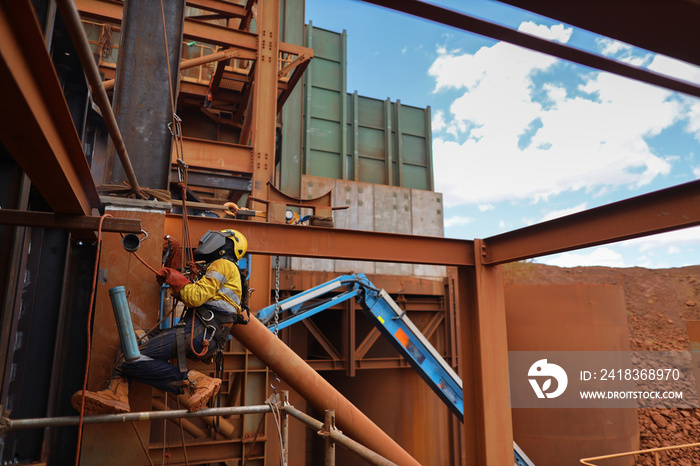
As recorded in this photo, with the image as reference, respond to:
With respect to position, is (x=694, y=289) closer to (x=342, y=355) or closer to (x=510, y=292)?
(x=510, y=292)

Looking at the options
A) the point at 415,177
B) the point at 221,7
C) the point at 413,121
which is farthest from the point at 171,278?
the point at 413,121

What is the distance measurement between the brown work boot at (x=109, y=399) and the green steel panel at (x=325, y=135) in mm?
16737

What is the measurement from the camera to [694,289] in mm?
32031

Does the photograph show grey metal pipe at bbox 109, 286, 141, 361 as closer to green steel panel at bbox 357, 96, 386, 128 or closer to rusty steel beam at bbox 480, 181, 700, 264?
rusty steel beam at bbox 480, 181, 700, 264

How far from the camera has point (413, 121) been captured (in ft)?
73.9

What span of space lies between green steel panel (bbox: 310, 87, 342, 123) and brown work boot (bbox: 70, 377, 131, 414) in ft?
57.2

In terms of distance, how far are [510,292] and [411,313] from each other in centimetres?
305

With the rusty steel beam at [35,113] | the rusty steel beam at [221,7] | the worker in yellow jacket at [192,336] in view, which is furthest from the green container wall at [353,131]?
the rusty steel beam at [35,113]

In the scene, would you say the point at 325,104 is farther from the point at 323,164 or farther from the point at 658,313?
the point at 658,313

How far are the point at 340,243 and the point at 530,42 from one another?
12.4 feet

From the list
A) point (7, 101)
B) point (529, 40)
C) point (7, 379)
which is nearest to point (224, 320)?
point (7, 379)

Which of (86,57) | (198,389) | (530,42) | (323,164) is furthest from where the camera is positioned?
(323,164)

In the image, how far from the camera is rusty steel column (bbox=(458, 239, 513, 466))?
16.5 feet

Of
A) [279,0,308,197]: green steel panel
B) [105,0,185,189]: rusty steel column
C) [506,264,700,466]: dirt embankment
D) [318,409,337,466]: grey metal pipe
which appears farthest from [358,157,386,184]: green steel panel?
[318,409,337,466]: grey metal pipe
